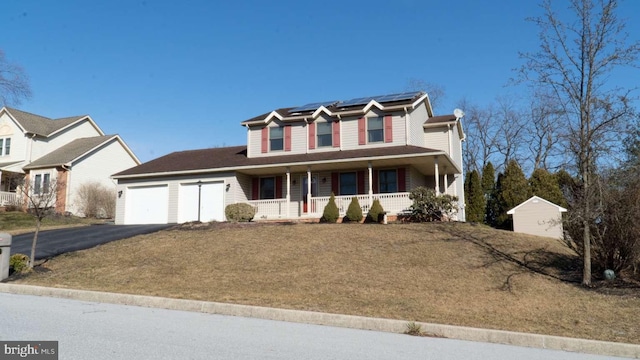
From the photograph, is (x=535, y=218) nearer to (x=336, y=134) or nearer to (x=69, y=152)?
(x=336, y=134)

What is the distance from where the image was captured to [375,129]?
22.6 m

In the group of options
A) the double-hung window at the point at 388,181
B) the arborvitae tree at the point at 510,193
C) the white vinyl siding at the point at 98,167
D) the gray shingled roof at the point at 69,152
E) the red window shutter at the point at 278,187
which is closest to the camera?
the double-hung window at the point at 388,181

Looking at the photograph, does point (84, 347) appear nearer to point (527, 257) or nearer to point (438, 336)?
point (438, 336)

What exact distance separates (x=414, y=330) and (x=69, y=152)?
32831mm

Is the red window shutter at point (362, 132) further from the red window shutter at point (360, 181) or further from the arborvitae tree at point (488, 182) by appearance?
the arborvitae tree at point (488, 182)

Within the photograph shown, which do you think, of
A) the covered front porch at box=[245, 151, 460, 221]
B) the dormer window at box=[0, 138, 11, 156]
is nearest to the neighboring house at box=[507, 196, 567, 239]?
the covered front porch at box=[245, 151, 460, 221]

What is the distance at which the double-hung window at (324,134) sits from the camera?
23.5m

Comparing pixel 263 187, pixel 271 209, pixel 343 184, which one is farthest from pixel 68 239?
pixel 343 184

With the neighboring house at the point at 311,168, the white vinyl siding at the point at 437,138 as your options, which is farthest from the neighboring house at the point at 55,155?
the white vinyl siding at the point at 437,138

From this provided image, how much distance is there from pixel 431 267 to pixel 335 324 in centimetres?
503

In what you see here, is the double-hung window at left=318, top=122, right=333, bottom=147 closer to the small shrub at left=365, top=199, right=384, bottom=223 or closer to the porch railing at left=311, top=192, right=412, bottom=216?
the porch railing at left=311, top=192, right=412, bottom=216

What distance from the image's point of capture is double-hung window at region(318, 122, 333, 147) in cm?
2347

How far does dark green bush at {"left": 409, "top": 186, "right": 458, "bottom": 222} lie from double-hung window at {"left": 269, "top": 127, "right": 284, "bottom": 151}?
26.6 ft

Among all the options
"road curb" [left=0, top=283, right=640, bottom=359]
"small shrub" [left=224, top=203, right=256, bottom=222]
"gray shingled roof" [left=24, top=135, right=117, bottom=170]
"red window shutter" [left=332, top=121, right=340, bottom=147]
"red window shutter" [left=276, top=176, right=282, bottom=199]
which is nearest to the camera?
"road curb" [left=0, top=283, right=640, bottom=359]
